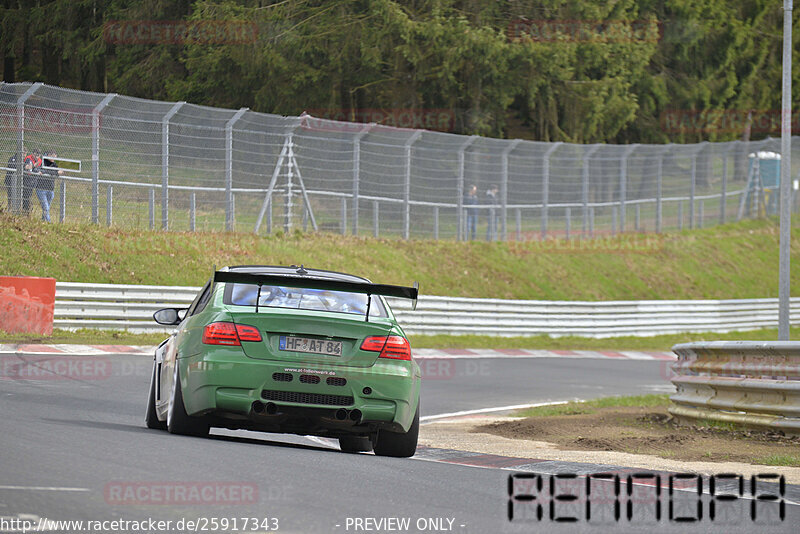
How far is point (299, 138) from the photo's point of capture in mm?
29656

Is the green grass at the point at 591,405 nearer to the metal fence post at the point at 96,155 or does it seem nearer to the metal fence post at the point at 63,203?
the metal fence post at the point at 96,155

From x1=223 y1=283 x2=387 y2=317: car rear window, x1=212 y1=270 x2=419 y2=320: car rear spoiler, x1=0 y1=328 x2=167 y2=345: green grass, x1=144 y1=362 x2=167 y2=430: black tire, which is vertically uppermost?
x1=212 y1=270 x2=419 y2=320: car rear spoiler

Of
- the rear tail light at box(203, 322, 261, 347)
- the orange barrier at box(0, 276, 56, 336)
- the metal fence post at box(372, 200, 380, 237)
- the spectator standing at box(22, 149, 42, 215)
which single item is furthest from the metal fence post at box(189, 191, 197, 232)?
the rear tail light at box(203, 322, 261, 347)

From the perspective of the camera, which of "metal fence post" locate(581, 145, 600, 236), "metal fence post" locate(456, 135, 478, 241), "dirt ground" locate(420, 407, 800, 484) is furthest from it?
"metal fence post" locate(581, 145, 600, 236)

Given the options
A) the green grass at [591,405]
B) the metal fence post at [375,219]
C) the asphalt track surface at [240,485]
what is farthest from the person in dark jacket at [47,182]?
the asphalt track surface at [240,485]

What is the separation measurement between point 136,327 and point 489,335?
9133 millimetres

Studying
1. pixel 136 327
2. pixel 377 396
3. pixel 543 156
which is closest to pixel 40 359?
pixel 136 327

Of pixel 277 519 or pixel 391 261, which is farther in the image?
pixel 391 261

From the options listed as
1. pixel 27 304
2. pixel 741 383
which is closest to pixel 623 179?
pixel 27 304

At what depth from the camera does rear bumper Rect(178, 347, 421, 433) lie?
872cm

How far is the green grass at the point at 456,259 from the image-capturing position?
24.1 metres

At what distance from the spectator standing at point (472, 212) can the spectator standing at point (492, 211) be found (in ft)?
1.26

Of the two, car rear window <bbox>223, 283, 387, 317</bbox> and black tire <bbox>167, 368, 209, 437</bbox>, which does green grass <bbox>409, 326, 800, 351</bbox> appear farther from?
black tire <bbox>167, 368, 209, 437</bbox>

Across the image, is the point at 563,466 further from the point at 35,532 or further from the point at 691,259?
the point at 691,259
